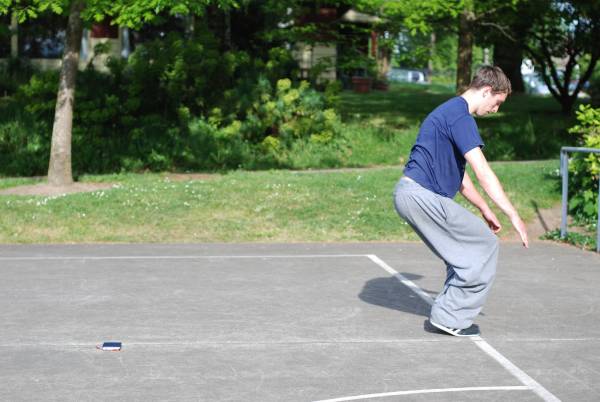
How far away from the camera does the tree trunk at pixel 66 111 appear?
1772 cm

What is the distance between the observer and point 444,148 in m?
7.54

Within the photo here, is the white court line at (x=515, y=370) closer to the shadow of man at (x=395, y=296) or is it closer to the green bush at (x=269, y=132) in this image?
the shadow of man at (x=395, y=296)

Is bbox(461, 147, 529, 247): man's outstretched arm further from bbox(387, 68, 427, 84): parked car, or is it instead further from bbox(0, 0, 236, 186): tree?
bbox(387, 68, 427, 84): parked car

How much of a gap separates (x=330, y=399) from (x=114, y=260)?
6610 millimetres

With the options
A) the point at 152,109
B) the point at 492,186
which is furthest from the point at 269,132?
the point at 492,186

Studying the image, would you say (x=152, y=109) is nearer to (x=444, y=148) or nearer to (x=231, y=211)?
(x=231, y=211)

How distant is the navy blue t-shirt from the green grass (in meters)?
6.87

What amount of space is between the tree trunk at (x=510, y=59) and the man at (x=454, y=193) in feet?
71.6

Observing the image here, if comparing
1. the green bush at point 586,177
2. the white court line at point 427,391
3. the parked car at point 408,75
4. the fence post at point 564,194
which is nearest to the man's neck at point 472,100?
the white court line at point 427,391

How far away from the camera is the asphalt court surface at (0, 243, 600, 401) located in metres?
6.35

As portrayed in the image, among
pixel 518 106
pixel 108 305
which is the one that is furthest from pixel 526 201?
pixel 518 106

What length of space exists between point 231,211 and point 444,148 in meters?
8.20

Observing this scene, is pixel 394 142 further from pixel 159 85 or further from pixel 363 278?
pixel 363 278

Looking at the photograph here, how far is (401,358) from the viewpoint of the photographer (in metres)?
7.13
